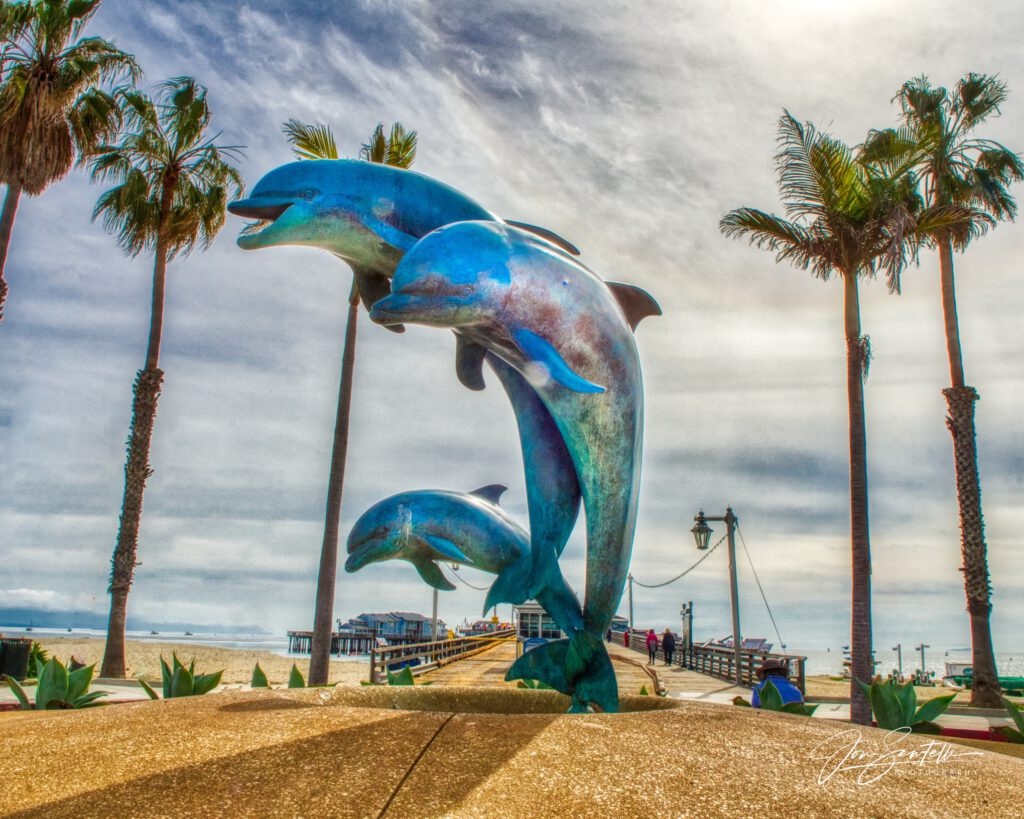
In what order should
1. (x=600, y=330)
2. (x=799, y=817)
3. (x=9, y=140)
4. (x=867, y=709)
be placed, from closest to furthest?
(x=799, y=817), (x=600, y=330), (x=867, y=709), (x=9, y=140)

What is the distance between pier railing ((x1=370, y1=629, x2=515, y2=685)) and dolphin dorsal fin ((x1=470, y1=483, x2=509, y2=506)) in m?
9.05

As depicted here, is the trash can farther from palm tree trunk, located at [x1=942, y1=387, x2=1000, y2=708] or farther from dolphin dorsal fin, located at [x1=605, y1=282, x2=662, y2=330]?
palm tree trunk, located at [x1=942, y1=387, x2=1000, y2=708]

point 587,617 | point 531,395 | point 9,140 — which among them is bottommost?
point 587,617

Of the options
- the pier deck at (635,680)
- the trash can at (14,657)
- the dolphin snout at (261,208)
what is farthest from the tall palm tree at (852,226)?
the trash can at (14,657)

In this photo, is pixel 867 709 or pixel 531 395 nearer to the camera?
pixel 531 395

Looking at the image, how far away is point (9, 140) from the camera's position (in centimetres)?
1509

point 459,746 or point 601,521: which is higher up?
point 601,521

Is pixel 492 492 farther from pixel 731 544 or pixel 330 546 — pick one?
pixel 731 544

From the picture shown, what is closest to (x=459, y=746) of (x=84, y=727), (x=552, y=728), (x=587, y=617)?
(x=552, y=728)

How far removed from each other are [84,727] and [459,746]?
1.95 m

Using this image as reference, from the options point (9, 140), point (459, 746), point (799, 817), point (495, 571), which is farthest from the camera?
point (9, 140)

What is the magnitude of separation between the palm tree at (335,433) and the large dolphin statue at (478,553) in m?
7.38

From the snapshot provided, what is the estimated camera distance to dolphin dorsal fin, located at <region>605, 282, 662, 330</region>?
629 centimetres

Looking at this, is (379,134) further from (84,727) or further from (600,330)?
(84,727)
